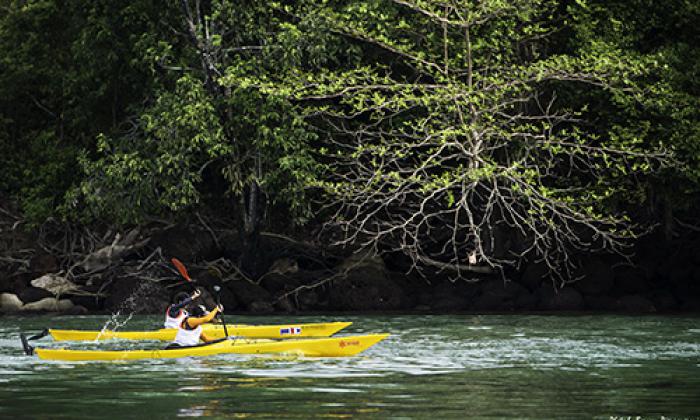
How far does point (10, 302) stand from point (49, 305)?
2.96ft

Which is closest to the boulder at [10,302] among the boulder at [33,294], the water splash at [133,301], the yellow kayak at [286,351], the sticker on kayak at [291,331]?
the boulder at [33,294]

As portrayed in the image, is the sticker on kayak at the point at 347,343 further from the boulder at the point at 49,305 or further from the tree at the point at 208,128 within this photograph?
the boulder at the point at 49,305

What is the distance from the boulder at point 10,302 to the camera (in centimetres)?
2869

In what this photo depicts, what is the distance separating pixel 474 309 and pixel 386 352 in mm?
10749

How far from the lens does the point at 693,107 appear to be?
2530cm

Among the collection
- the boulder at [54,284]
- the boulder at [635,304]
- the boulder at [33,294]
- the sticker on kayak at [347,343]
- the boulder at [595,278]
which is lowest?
the sticker on kayak at [347,343]

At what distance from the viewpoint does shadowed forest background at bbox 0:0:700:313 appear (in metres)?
24.7

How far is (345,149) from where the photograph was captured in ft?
93.2

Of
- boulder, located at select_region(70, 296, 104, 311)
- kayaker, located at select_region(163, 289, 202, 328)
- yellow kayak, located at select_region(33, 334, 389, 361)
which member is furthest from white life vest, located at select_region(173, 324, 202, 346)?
boulder, located at select_region(70, 296, 104, 311)

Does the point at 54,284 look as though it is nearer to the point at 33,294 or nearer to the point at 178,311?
the point at 33,294

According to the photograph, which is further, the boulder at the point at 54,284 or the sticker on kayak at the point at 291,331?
the boulder at the point at 54,284

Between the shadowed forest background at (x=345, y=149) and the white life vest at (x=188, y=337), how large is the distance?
6.19 m

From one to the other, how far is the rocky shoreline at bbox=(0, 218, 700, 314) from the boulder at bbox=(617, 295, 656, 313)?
0.08 feet

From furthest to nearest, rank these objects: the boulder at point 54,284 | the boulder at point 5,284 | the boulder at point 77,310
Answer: the boulder at point 5,284
the boulder at point 54,284
the boulder at point 77,310
